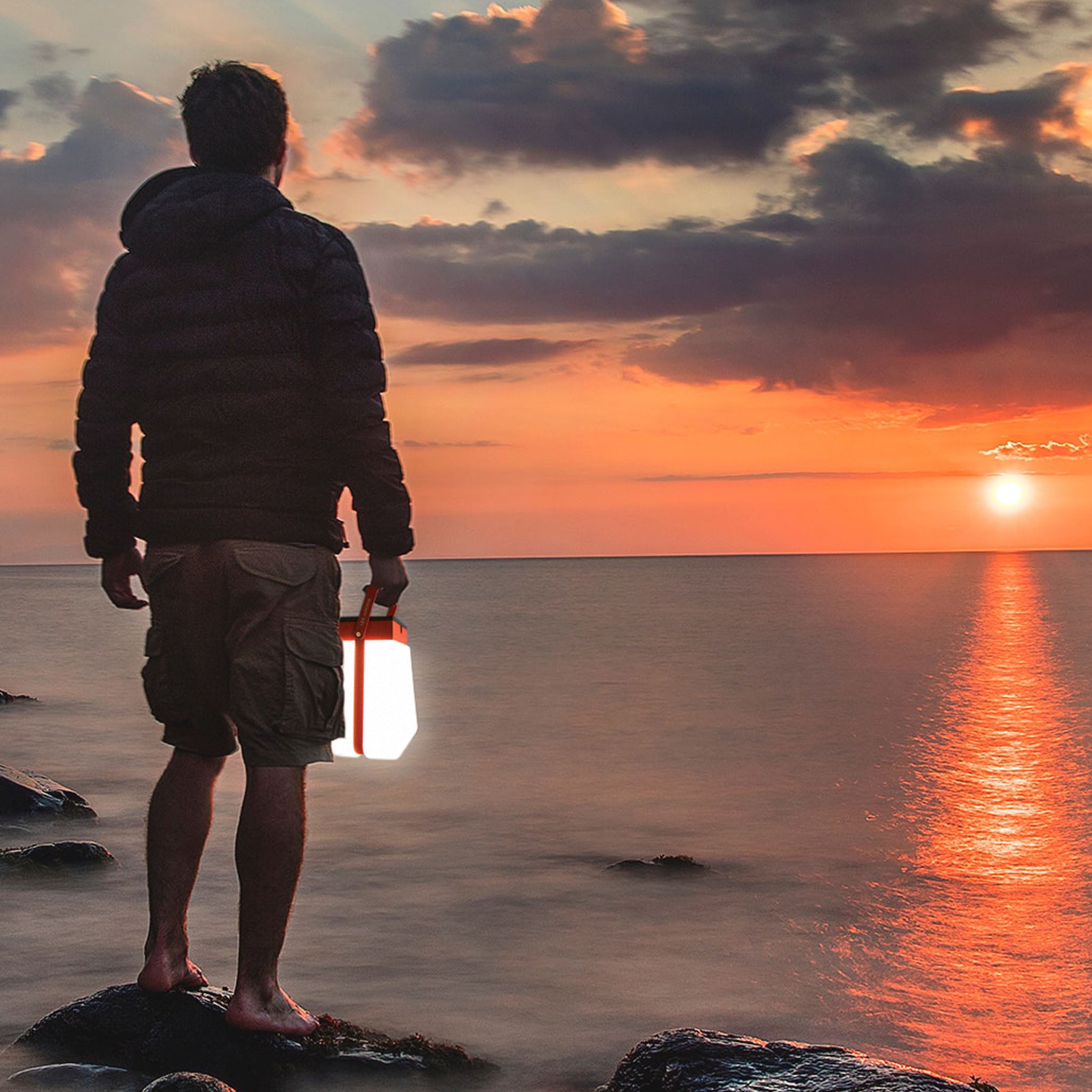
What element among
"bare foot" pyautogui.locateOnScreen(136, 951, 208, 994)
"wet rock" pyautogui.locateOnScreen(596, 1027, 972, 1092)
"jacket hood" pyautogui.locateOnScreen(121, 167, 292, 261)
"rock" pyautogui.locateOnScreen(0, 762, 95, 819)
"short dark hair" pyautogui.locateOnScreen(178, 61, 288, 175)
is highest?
"short dark hair" pyautogui.locateOnScreen(178, 61, 288, 175)

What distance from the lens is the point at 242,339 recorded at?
3197 millimetres

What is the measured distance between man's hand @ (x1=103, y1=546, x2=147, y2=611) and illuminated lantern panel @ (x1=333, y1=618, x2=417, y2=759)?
1.89 ft

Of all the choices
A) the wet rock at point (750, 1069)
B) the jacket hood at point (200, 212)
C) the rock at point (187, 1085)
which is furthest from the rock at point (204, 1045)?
the jacket hood at point (200, 212)

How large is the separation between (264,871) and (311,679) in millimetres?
500

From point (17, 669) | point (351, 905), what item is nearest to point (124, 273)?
point (351, 905)

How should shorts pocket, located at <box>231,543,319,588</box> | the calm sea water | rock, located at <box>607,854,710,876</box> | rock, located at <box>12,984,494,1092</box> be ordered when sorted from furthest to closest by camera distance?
1. rock, located at <box>607,854,710,876</box>
2. the calm sea water
3. rock, located at <box>12,984,494,1092</box>
4. shorts pocket, located at <box>231,543,319,588</box>

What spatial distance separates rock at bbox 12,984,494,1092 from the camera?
326cm

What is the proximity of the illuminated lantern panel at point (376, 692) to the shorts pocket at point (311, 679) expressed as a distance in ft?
0.56

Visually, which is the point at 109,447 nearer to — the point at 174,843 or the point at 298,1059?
the point at 174,843

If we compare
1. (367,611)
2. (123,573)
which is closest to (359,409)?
Answer: (367,611)

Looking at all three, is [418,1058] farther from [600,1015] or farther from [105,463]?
[105,463]

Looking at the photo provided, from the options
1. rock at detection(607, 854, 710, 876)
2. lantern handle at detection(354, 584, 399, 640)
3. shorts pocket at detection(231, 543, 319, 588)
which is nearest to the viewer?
shorts pocket at detection(231, 543, 319, 588)

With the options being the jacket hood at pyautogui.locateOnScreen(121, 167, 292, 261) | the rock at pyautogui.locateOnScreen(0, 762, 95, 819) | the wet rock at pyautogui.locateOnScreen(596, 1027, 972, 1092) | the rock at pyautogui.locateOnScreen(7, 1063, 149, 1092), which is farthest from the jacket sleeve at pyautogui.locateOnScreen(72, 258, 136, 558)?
the rock at pyautogui.locateOnScreen(0, 762, 95, 819)

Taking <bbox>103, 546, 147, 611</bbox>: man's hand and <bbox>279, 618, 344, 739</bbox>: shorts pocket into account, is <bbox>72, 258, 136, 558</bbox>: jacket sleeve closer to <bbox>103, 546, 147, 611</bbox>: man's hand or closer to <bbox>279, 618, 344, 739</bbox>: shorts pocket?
<bbox>103, 546, 147, 611</bbox>: man's hand
